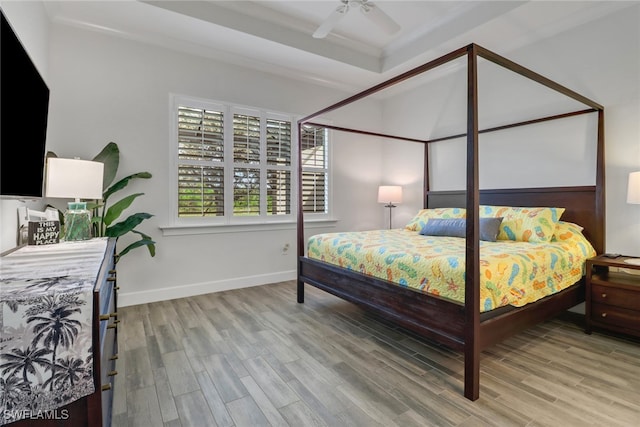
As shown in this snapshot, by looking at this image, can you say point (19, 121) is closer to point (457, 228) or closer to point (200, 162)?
point (200, 162)

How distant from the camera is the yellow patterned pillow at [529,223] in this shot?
9.07ft

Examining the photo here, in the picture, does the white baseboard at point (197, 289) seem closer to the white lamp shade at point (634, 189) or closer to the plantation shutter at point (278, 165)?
the plantation shutter at point (278, 165)

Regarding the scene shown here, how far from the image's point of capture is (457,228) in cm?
316

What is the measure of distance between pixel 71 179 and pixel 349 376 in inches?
87.4

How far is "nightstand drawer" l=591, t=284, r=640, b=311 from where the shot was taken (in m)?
2.30

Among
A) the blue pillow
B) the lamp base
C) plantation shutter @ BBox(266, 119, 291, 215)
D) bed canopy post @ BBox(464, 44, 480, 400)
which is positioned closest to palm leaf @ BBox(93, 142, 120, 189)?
the lamp base

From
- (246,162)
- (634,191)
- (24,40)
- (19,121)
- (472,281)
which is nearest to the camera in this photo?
(19,121)

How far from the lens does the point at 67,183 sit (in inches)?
83.0

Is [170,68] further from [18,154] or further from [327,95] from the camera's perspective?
[18,154]

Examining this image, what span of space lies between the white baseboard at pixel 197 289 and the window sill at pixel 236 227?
59cm

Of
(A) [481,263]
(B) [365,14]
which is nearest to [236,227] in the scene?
(B) [365,14]

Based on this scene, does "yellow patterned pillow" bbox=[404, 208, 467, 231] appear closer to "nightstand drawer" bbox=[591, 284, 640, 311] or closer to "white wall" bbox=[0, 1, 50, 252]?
"nightstand drawer" bbox=[591, 284, 640, 311]

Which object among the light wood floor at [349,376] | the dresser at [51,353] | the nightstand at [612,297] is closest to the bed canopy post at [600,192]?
the nightstand at [612,297]

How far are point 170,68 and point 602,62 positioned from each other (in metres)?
4.23
